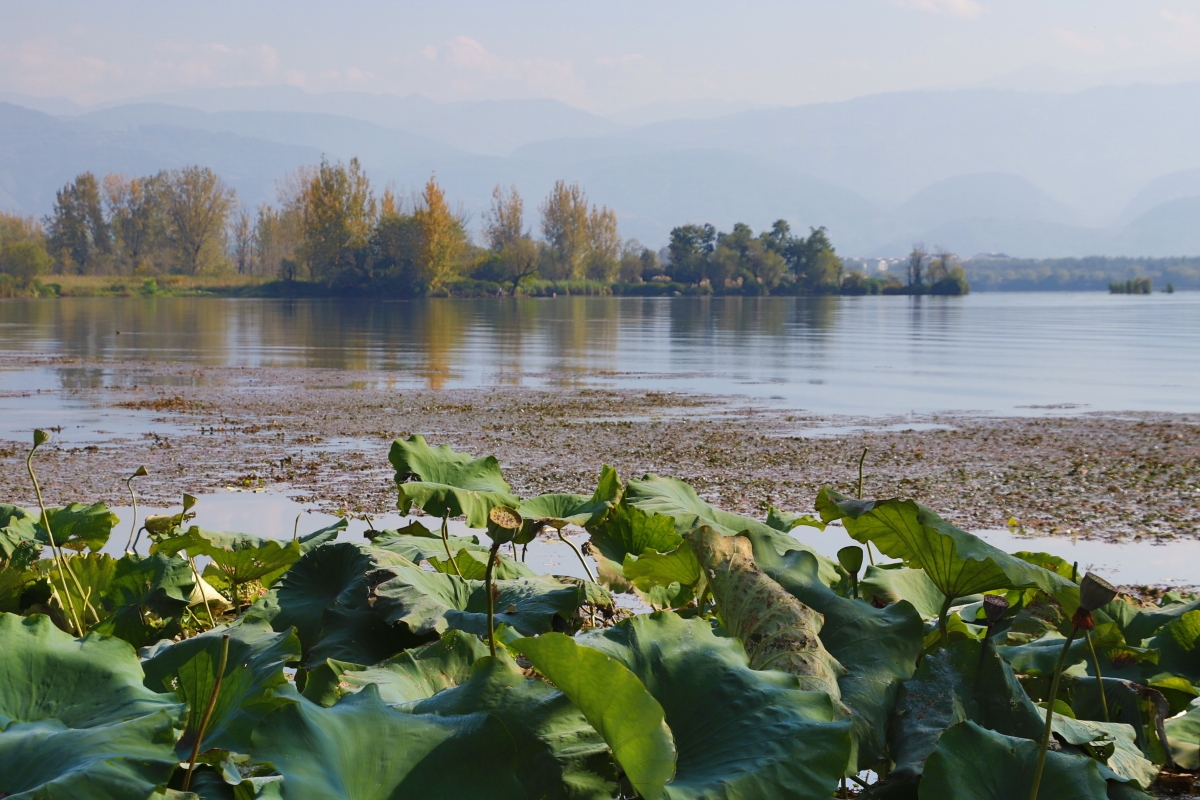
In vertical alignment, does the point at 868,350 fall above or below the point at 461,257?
below

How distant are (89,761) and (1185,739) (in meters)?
1.54

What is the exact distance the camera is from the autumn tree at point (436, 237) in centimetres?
6347

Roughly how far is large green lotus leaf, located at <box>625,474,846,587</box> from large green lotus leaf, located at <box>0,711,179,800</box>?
3.61ft

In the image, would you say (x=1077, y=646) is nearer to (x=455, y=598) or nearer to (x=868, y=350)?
(x=455, y=598)

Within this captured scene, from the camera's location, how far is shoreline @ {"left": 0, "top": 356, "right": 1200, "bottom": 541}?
677cm

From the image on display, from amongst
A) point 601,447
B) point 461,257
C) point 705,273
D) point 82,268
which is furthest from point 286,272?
point 601,447

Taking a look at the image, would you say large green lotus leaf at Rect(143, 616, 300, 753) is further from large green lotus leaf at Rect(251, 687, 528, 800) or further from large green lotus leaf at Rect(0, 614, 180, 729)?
large green lotus leaf at Rect(251, 687, 528, 800)

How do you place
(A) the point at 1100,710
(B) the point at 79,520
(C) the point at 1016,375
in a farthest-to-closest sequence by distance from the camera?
(C) the point at 1016,375, (B) the point at 79,520, (A) the point at 1100,710

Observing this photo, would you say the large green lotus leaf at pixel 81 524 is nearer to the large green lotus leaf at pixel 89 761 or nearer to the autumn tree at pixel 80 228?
the large green lotus leaf at pixel 89 761

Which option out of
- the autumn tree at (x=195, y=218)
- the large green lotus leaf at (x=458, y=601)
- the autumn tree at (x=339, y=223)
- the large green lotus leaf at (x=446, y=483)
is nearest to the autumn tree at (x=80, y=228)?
the autumn tree at (x=195, y=218)

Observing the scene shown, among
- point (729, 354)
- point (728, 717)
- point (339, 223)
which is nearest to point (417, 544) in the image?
point (728, 717)

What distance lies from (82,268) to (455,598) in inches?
3522

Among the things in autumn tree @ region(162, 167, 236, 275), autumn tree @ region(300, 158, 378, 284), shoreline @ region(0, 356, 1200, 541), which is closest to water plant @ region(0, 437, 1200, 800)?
shoreline @ region(0, 356, 1200, 541)

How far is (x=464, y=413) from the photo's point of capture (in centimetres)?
1132
